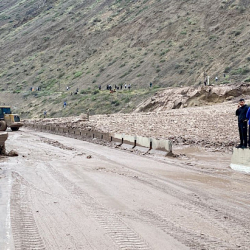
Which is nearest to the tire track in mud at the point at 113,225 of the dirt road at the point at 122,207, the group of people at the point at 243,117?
the dirt road at the point at 122,207

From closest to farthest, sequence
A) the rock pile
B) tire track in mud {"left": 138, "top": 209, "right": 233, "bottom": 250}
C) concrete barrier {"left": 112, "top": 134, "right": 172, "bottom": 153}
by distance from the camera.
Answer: tire track in mud {"left": 138, "top": 209, "right": 233, "bottom": 250}, concrete barrier {"left": 112, "top": 134, "right": 172, "bottom": 153}, the rock pile

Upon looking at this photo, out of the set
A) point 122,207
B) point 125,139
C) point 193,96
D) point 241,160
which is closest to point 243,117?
point 241,160

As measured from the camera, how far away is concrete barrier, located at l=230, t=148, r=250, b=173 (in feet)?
42.3

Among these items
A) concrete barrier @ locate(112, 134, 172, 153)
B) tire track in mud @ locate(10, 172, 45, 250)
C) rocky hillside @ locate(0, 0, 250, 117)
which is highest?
rocky hillside @ locate(0, 0, 250, 117)

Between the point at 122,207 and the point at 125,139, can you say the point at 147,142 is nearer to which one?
the point at 125,139

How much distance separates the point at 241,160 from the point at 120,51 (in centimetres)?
5526

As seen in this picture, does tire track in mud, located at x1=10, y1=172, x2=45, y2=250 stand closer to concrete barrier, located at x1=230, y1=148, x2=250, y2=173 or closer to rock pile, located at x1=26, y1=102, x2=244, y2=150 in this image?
concrete barrier, located at x1=230, y1=148, x2=250, y2=173

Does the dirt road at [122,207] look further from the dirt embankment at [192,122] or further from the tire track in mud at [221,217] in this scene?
the dirt embankment at [192,122]

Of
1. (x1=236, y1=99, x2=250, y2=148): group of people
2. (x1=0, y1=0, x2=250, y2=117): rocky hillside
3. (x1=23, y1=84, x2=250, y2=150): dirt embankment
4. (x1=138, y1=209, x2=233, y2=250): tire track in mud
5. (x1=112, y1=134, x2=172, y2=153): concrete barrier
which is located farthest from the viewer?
(x1=0, y1=0, x2=250, y2=117): rocky hillside

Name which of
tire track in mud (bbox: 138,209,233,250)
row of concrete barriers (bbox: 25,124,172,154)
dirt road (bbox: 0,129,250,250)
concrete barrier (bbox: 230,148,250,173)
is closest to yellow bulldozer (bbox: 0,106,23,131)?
row of concrete barriers (bbox: 25,124,172,154)

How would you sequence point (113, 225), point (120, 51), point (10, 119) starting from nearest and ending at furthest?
point (113, 225) → point (10, 119) → point (120, 51)

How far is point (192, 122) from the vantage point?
89.4 ft

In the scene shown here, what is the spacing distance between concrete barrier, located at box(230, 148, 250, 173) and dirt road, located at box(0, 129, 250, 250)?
13.3 inches

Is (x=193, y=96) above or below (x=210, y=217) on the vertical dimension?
above
